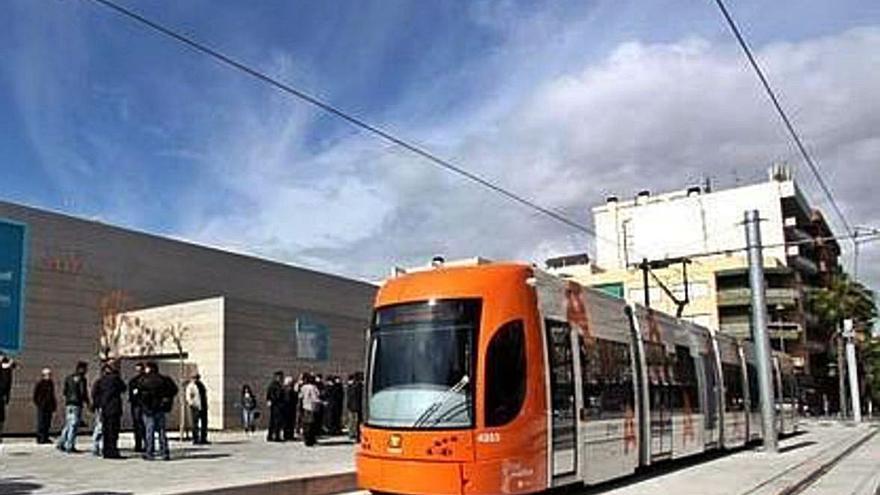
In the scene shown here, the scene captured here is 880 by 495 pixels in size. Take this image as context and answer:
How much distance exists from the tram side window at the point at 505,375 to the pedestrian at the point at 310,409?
11827 millimetres

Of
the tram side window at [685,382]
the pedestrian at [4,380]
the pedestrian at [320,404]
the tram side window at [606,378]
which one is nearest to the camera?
the tram side window at [606,378]

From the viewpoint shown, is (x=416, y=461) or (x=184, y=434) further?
(x=184, y=434)

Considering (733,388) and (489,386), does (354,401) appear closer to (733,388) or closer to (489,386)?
(733,388)

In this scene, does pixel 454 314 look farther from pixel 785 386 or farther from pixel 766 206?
pixel 766 206

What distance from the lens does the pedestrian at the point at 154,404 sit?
19.5 m

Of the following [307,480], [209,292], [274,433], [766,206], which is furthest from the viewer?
[766,206]

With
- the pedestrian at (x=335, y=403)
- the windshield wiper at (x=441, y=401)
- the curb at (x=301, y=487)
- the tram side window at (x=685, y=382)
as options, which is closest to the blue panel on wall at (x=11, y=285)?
the curb at (x=301, y=487)

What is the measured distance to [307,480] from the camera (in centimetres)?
1633

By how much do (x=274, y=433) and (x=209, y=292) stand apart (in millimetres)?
25986

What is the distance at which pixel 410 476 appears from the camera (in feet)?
45.4

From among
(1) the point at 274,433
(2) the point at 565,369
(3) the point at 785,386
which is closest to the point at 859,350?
(3) the point at 785,386

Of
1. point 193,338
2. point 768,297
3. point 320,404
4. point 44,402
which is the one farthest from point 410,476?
point 768,297

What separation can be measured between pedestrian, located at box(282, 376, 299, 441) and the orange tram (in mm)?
11664

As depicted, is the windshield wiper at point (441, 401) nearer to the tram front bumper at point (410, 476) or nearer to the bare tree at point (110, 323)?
the tram front bumper at point (410, 476)
